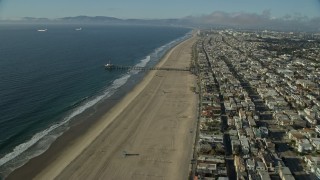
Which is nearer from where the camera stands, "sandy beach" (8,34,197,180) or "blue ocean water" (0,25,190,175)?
"sandy beach" (8,34,197,180)

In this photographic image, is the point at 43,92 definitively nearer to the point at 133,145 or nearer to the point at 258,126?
the point at 133,145

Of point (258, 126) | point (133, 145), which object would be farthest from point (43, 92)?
point (258, 126)

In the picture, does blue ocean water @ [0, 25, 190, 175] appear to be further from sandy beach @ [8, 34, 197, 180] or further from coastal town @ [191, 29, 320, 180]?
coastal town @ [191, 29, 320, 180]

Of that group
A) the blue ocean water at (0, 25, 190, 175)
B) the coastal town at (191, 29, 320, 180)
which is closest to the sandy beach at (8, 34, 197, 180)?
the coastal town at (191, 29, 320, 180)

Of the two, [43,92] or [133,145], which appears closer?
[133,145]

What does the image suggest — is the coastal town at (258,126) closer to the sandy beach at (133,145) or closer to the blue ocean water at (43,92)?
the sandy beach at (133,145)

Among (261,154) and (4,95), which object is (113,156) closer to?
(261,154)

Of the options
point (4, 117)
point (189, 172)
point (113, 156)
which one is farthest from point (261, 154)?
point (4, 117)

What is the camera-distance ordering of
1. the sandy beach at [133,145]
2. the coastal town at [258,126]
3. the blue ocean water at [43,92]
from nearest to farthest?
the sandy beach at [133,145] → the coastal town at [258,126] → the blue ocean water at [43,92]

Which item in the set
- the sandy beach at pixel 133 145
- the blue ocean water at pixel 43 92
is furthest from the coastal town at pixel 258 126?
the blue ocean water at pixel 43 92

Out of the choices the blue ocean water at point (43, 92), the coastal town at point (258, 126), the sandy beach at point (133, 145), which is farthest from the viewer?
the blue ocean water at point (43, 92)
